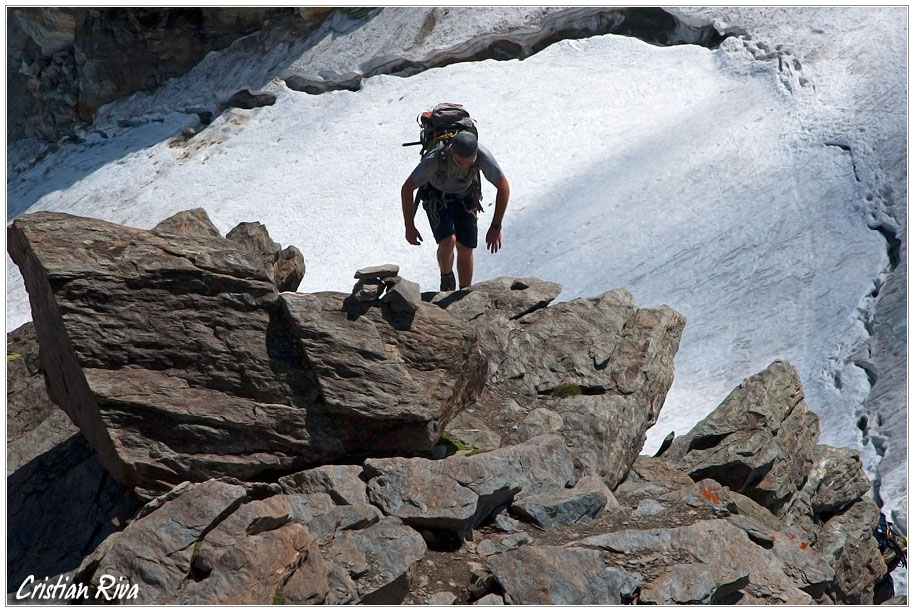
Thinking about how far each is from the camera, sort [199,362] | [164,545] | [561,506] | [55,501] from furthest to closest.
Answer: [55,501] → [199,362] → [561,506] → [164,545]

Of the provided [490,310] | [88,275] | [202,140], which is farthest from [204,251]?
[202,140]

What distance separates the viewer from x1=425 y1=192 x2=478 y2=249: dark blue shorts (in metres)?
11.8

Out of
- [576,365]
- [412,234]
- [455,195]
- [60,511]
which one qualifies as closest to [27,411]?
[60,511]

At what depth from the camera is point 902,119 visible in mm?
19250

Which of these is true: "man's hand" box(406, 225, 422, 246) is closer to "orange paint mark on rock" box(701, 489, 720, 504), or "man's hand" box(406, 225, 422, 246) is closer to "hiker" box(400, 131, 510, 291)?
"hiker" box(400, 131, 510, 291)

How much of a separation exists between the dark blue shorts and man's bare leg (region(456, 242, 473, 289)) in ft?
1.04

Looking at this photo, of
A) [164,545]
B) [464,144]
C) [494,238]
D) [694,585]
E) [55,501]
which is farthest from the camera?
[494,238]

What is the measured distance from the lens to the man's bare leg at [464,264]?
12445mm

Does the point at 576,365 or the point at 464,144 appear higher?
the point at 464,144

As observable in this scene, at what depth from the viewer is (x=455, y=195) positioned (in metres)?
11.6

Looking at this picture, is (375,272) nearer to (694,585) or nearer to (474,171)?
(474,171)

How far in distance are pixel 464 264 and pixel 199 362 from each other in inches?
193

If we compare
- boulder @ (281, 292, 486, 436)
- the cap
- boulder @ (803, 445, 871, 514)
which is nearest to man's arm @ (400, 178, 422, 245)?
the cap

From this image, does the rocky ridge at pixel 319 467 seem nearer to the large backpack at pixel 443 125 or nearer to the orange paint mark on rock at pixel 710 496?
the orange paint mark on rock at pixel 710 496
